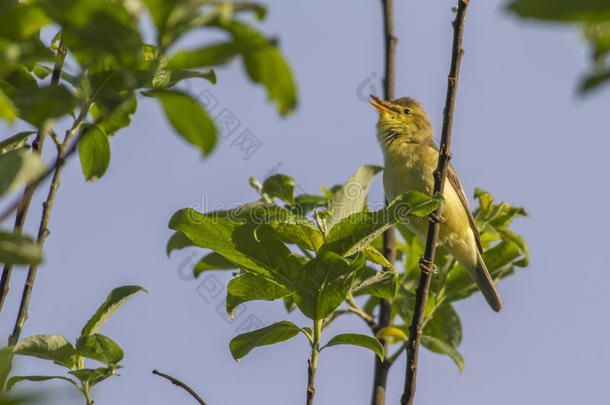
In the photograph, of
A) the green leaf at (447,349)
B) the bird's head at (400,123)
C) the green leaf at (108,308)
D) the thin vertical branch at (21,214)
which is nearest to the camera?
the thin vertical branch at (21,214)

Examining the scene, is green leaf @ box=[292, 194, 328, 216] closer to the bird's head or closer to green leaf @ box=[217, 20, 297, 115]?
green leaf @ box=[217, 20, 297, 115]

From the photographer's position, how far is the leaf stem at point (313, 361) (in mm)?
2115

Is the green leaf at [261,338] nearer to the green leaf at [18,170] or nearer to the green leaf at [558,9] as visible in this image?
the green leaf at [18,170]

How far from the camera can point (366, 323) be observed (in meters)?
3.54

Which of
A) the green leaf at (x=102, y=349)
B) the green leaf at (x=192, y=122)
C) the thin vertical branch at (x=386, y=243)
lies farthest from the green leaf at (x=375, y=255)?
the green leaf at (x=192, y=122)

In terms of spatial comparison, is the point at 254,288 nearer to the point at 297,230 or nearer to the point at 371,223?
the point at 297,230

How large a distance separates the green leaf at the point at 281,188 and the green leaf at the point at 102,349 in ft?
3.89

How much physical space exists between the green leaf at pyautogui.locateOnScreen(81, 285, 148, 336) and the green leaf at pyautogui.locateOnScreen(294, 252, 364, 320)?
0.56m

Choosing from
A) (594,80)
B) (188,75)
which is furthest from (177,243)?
(594,80)

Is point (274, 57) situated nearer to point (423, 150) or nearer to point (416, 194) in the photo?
point (416, 194)

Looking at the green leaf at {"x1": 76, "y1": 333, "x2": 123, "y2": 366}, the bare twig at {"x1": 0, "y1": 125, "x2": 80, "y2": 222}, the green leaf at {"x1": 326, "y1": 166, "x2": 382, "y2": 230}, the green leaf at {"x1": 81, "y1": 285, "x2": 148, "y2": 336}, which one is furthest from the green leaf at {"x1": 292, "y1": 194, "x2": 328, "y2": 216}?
the bare twig at {"x1": 0, "y1": 125, "x2": 80, "y2": 222}

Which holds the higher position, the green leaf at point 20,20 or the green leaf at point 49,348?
the green leaf at point 20,20

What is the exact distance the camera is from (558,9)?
0.84 metres

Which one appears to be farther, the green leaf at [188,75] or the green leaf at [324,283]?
the green leaf at [324,283]
